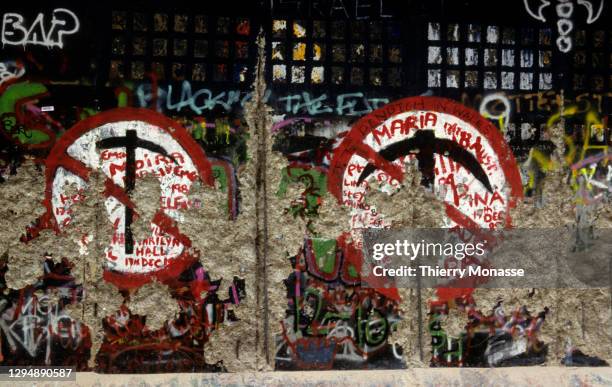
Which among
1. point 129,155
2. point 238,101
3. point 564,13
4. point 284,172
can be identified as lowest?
point 284,172

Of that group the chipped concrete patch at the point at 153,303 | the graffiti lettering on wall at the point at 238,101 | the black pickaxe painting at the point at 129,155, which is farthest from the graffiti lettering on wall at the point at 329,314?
the black pickaxe painting at the point at 129,155

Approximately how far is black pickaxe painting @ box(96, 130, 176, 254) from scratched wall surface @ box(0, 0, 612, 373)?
1 centimetres

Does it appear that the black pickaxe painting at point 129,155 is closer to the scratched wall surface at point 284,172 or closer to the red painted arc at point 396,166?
the scratched wall surface at point 284,172

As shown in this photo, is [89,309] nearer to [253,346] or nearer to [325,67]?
[253,346]

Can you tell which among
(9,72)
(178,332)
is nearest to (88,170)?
(9,72)

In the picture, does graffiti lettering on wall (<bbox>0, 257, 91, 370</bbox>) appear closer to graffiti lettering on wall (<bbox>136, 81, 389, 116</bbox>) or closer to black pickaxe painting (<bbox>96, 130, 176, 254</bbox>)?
black pickaxe painting (<bbox>96, 130, 176, 254</bbox>)

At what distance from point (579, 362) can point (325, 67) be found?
3411 millimetres

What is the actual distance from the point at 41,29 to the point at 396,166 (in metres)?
3.17

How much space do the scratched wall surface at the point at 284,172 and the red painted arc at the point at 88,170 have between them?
16mm

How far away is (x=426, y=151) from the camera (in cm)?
482

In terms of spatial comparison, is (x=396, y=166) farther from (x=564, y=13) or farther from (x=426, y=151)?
(x=564, y=13)

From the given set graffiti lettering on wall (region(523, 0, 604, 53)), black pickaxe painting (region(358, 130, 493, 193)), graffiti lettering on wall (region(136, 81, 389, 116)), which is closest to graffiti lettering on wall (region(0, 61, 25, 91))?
graffiti lettering on wall (region(136, 81, 389, 116))

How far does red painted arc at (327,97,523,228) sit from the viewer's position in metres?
4.75

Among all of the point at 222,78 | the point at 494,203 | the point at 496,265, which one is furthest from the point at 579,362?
the point at 222,78
